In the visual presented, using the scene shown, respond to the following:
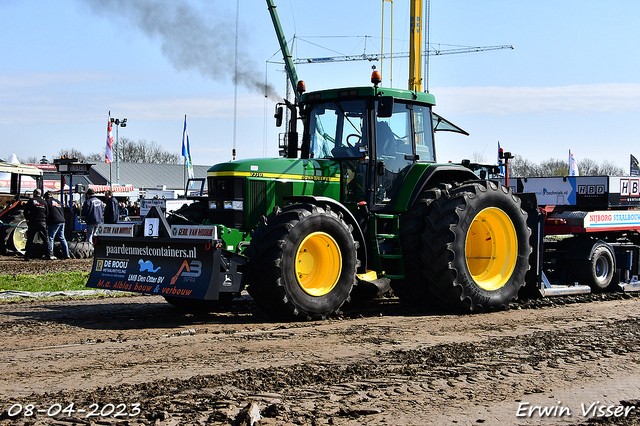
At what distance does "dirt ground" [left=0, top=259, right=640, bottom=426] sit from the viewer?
414 centimetres

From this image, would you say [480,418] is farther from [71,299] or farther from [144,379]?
[71,299]

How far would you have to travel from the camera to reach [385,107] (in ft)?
26.2

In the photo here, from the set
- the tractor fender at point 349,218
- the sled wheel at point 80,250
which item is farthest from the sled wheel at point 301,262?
the sled wheel at point 80,250

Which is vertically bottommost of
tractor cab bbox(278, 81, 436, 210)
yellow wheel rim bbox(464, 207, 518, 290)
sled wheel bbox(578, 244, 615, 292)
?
sled wheel bbox(578, 244, 615, 292)

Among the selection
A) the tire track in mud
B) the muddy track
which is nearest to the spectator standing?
the muddy track

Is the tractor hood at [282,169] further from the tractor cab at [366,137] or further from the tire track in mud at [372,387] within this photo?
the tire track in mud at [372,387]

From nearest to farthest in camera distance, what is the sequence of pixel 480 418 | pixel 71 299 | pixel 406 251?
pixel 480 418, pixel 406 251, pixel 71 299

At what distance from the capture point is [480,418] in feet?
13.5

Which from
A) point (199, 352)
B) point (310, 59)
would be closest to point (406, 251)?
point (199, 352)

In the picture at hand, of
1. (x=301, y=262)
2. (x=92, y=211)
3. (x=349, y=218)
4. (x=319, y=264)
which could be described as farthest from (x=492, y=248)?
(x=92, y=211)

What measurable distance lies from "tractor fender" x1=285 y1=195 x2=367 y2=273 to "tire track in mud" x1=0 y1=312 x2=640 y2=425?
72.7 inches

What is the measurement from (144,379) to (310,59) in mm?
24002

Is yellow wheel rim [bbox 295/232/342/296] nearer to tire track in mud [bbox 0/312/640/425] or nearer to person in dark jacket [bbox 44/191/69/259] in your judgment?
tire track in mud [bbox 0/312/640/425]

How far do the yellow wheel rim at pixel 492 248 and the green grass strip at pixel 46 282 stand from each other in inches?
250
